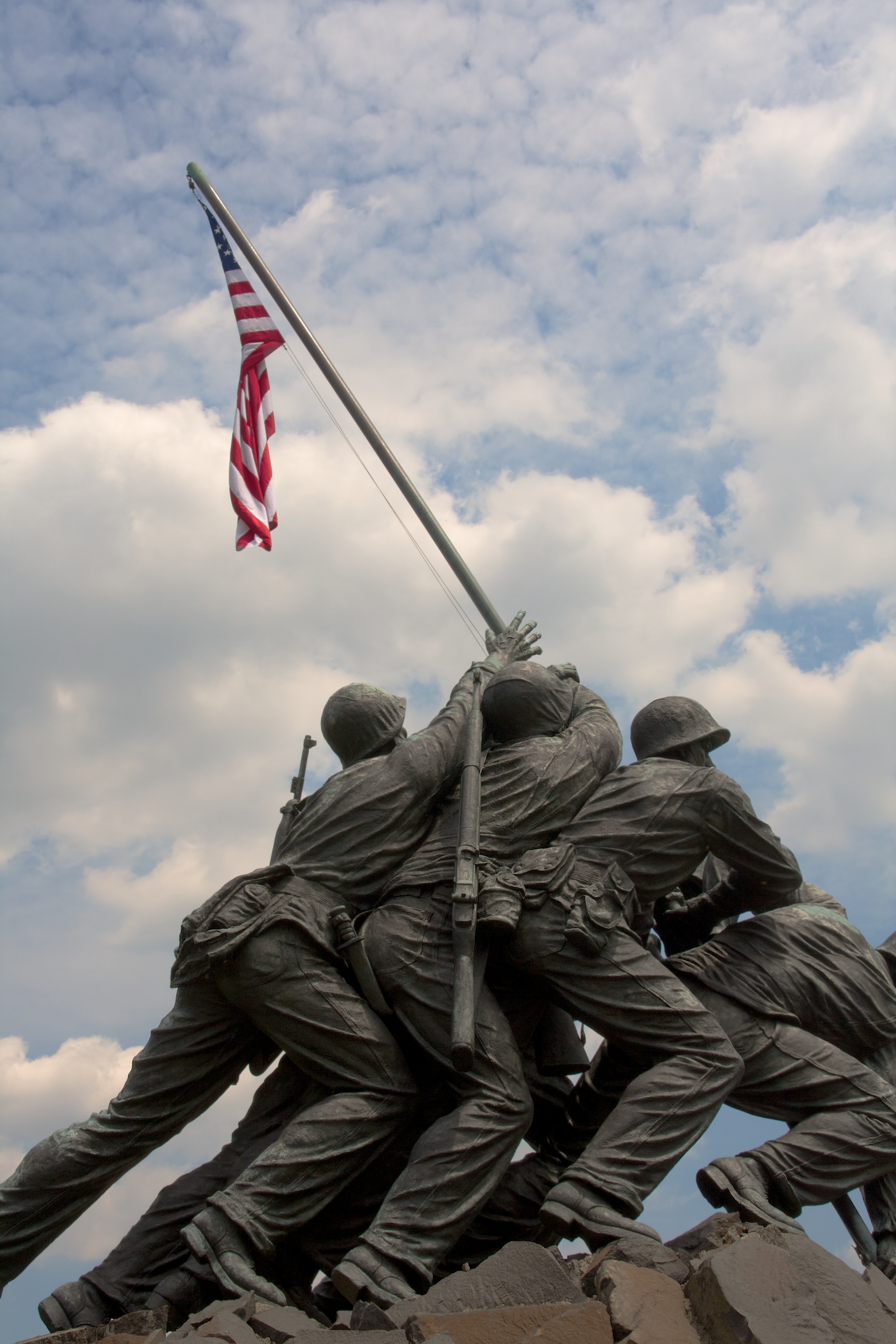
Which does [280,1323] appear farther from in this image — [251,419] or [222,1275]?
[251,419]

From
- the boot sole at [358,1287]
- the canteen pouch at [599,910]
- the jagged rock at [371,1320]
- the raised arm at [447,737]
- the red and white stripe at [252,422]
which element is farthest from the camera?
the red and white stripe at [252,422]

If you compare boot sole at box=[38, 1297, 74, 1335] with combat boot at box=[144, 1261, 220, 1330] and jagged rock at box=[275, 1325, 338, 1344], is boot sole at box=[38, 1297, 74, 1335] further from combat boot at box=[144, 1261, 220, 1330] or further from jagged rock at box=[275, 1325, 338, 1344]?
jagged rock at box=[275, 1325, 338, 1344]

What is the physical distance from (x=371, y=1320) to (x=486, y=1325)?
45 centimetres

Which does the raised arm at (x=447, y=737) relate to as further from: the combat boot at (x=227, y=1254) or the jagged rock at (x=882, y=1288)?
the jagged rock at (x=882, y=1288)

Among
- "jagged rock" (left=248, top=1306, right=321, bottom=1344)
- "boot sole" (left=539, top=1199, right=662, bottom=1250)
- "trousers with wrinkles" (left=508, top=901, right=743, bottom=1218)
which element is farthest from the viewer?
"trousers with wrinkles" (left=508, top=901, right=743, bottom=1218)

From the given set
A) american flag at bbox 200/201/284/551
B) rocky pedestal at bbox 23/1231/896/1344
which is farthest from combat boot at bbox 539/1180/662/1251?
american flag at bbox 200/201/284/551

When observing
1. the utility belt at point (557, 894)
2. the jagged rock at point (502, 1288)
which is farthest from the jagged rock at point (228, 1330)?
the utility belt at point (557, 894)

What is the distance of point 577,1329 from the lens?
12.3 feet

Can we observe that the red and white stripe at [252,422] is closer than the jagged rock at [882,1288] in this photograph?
No

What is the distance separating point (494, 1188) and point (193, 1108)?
5.60 feet

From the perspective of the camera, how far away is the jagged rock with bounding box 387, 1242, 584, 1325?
4102 mm

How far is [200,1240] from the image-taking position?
16.0 ft

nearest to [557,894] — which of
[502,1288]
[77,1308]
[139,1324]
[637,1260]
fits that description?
[637,1260]

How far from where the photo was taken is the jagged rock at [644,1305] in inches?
149
